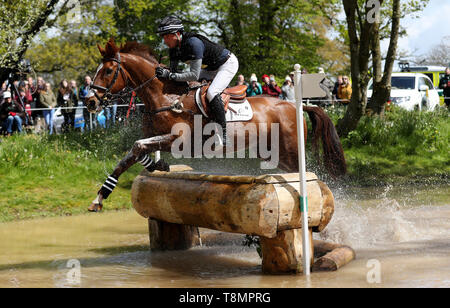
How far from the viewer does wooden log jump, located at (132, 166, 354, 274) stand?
630 centimetres

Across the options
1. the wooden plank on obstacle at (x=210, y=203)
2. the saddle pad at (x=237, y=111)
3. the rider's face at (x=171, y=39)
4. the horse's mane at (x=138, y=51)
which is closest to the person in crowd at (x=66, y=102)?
the wooden plank on obstacle at (x=210, y=203)

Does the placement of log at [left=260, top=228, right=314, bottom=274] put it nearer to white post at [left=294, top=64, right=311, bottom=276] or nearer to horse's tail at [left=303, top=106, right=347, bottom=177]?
white post at [left=294, top=64, right=311, bottom=276]

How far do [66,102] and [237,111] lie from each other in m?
9.72

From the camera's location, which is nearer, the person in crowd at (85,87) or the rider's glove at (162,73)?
the rider's glove at (162,73)

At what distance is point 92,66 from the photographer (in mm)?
34531

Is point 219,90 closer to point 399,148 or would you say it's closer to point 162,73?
point 162,73

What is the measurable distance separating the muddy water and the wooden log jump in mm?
297

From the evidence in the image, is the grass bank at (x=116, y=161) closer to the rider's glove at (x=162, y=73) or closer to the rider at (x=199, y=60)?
the rider at (x=199, y=60)

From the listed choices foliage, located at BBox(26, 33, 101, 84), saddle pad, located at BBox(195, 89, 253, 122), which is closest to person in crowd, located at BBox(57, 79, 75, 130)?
foliage, located at BBox(26, 33, 101, 84)

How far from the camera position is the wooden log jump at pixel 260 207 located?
20.7 feet

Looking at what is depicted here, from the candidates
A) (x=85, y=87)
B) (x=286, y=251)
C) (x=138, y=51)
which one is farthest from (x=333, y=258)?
(x=85, y=87)

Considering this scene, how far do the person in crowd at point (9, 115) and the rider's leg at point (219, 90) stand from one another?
888 centimetres

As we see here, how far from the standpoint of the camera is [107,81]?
7387mm
